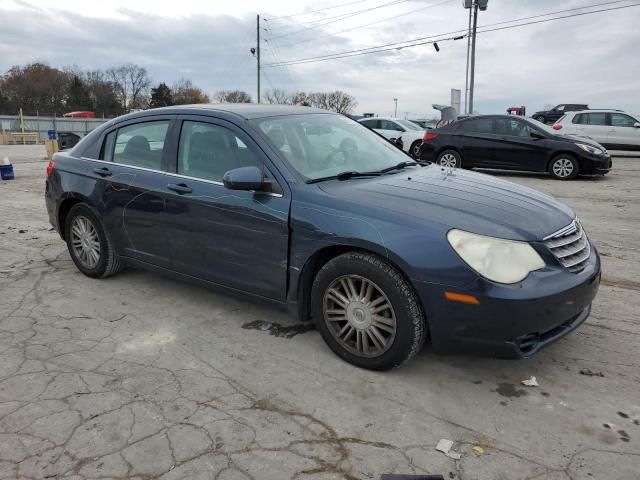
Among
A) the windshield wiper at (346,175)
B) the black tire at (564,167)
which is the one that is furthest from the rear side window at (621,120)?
the windshield wiper at (346,175)

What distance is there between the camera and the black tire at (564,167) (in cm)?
1169

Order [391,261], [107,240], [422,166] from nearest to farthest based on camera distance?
[391,261] → [422,166] → [107,240]

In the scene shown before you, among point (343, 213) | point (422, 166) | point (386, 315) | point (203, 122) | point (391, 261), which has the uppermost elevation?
point (203, 122)

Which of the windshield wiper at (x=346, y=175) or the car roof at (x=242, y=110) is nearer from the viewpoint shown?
the windshield wiper at (x=346, y=175)

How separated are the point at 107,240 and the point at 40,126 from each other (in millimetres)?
49303

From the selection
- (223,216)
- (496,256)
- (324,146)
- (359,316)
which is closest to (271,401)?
(359,316)

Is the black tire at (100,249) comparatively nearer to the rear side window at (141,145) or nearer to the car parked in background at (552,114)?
the rear side window at (141,145)

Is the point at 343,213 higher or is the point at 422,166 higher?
the point at 422,166

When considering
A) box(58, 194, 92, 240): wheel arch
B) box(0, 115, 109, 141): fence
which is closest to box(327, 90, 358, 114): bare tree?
box(0, 115, 109, 141): fence

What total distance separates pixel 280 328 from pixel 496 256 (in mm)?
1744

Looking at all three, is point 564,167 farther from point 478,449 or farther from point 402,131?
point 478,449

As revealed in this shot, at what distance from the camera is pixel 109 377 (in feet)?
10.4

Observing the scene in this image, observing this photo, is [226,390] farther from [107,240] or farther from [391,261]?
[107,240]

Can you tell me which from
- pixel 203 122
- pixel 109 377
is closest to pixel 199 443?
pixel 109 377
